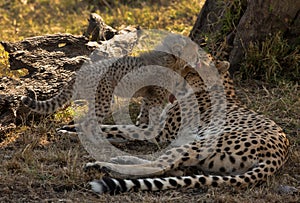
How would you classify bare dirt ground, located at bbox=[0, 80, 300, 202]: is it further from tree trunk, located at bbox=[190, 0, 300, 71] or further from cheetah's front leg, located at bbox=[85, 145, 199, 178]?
tree trunk, located at bbox=[190, 0, 300, 71]

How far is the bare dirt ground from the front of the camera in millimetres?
3379

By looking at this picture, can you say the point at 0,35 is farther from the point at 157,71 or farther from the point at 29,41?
the point at 157,71

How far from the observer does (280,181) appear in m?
3.69

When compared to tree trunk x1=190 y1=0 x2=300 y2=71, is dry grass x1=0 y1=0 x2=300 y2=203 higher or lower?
lower

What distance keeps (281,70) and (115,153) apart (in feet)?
7.38

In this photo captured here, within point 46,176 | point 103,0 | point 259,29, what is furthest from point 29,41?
point 103,0

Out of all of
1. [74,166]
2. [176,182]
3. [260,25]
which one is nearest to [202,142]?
[176,182]

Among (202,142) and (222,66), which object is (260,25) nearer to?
(222,66)

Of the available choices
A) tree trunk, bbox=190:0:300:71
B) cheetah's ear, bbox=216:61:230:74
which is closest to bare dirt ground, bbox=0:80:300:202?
cheetah's ear, bbox=216:61:230:74

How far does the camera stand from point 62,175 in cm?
365

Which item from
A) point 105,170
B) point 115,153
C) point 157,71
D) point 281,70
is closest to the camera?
point 105,170

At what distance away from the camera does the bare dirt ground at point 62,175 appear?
3379 mm

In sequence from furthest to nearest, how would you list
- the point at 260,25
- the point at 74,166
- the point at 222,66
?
the point at 260,25, the point at 222,66, the point at 74,166

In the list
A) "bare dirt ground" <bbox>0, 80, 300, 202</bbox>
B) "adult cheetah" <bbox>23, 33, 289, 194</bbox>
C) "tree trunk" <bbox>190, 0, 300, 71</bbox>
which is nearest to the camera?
"bare dirt ground" <bbox>0, 80, 300, 202</bbox>
